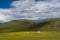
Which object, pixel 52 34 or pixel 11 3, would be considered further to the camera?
pixel 52 34

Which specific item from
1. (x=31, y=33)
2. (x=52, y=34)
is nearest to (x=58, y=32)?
(x=52, y=34)

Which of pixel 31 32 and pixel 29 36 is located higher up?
pixel 31 32

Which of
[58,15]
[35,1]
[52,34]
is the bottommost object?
[52,34]

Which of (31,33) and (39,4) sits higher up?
(39,4)

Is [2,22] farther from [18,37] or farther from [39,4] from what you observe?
[39,4]

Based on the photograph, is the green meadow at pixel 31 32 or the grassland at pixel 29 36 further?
the grassland at pixel 29 36

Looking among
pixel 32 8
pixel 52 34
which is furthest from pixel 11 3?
pixel 52 34

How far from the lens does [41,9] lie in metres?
16.1

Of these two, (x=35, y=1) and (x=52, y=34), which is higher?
(x=35, y=1)

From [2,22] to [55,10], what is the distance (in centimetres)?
355

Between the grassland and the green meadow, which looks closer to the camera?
the green meadow

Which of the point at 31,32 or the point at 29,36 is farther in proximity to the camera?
the point at 29,36

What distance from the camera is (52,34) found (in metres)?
16.6

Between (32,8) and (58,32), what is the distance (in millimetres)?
2345
